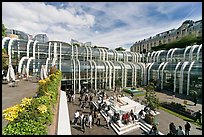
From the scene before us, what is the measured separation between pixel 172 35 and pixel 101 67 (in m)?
50.7

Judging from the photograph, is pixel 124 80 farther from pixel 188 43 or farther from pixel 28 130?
pixel 28 130

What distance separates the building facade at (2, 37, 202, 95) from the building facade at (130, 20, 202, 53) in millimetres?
23110

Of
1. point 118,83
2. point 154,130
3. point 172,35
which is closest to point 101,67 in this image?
point 118,83

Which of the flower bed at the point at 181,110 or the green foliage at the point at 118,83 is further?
the green foliage at the point at 118,83

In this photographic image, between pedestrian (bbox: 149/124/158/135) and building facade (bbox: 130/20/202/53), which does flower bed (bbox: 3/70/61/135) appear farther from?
building facade (bbox: 130/20/202/53)

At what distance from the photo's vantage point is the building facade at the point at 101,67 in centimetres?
2969

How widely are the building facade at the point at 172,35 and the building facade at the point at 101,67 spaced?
75.8 ft

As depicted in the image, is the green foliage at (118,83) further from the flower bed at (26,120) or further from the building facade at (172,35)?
the building facade at (172,35)

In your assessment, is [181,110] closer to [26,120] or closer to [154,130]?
[154,130]

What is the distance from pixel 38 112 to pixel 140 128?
37.6ft

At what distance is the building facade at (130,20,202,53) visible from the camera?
185ft

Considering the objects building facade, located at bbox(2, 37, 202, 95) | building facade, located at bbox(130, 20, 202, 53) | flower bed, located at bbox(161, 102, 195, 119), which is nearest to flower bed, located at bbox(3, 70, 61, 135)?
flower bed, located at bbox(161, 102, 195, 119)

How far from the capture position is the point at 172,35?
69125 millimetres

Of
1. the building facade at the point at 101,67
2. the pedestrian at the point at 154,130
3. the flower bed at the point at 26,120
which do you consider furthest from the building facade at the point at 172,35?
the flower bed at the point at 26,120
